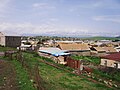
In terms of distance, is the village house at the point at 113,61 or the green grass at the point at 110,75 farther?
the village house at the point at 113,61

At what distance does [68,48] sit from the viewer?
54156mm

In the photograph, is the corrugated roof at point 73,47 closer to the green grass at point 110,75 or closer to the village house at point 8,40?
the village house at point 8,40

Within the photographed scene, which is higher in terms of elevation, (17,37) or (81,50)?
(17,37)

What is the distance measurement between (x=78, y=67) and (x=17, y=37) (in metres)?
26.3

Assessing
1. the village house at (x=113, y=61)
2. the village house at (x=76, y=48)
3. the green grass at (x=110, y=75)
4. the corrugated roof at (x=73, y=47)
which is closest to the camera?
the green grass at (x=110, y=75)

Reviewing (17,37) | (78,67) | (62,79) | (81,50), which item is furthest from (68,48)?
(62,79)

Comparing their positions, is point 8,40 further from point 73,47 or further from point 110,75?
point 110,75

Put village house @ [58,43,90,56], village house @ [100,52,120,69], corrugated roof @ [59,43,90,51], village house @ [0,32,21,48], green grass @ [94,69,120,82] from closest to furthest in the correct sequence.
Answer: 1. green grass @ [94,69,120,82]
2. village house @ [100,52,120,69]
3. village house @ [0,32,21,48]
4. corrugated roof @ [59,43,90,51]
5. village house @ [58,43,90,56]

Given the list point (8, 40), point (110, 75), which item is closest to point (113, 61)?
point (110, 75)

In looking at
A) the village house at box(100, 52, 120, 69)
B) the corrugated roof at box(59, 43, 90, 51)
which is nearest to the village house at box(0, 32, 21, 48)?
the corrugated roof at box(59, 43, 90, 51)

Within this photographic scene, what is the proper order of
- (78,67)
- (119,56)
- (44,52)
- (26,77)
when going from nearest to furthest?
1. (26,77)
2. (78,67)
3. (119,56)
4. (44,52)

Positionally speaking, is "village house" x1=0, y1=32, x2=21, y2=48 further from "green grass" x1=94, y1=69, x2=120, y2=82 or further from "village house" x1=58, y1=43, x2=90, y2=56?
"green grass" x1=94, y1=69, x2=120, y2=82

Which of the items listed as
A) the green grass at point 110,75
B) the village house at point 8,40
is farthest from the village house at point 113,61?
the village house at point 8,40

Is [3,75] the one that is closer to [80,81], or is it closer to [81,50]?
[80,81]
